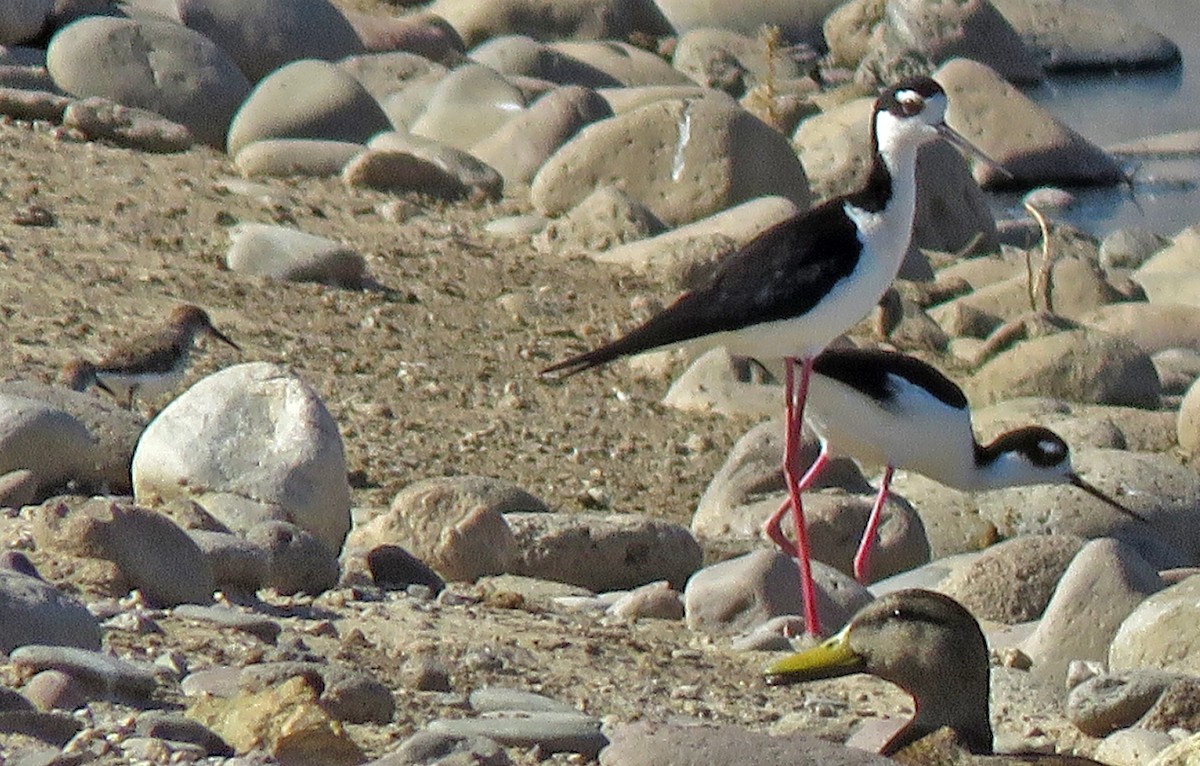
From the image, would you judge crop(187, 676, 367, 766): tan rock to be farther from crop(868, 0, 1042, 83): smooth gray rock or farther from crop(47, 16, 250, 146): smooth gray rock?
crop(868, 0, 1042, 83): smooth gray rock

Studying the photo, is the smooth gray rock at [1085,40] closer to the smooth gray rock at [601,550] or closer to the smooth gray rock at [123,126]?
the smooth gray rock at [123,126]

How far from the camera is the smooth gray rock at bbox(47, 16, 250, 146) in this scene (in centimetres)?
1398

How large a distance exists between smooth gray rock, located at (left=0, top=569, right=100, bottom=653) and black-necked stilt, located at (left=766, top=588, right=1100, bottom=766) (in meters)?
1.49

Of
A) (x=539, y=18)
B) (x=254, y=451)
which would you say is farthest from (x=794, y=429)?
(x=539, y=18)

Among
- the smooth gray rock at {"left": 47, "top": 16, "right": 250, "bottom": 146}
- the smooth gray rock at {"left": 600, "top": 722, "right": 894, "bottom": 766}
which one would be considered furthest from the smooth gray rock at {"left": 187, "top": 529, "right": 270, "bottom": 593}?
the smooth gray rock at {"left": 47, "top": 16, "right": 250, "bottom": 146}

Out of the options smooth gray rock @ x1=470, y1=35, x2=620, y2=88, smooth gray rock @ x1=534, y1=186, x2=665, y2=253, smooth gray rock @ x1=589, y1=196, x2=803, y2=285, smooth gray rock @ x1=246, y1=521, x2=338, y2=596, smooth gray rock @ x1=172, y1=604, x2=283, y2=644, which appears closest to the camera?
smooth gray rock @ x1=172, y1=604, x2=283, y2=644

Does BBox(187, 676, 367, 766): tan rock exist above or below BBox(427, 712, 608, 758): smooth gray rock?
above

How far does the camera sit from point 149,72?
46.5 feet

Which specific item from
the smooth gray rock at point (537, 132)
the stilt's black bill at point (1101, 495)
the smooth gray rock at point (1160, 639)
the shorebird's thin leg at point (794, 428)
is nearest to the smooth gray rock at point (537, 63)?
the smooth gray rock at point (537, 132)

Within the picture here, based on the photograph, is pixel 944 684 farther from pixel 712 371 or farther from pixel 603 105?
pixel 603 105

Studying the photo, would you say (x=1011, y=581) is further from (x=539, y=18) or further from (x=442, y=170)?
(x=539, y=18)

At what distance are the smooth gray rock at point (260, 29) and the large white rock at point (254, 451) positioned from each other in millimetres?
9130

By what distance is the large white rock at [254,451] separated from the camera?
23.1 ft

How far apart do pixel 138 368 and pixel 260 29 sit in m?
7.70
